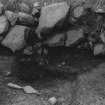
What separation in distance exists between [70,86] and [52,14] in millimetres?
2216

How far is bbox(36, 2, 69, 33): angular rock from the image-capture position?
675 cm

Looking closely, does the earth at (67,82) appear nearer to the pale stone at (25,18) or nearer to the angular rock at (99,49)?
the angular rock at (99,49)

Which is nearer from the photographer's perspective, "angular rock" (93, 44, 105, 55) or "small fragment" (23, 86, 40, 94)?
"small fragment" (23, 86, 40, 94)

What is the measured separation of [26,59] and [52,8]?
1.54 meters

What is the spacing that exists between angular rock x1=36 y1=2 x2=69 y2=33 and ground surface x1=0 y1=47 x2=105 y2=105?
113 cm

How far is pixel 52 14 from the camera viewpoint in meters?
6.81

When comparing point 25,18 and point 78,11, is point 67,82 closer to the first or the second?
point 78,11

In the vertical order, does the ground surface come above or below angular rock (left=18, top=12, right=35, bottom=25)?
below

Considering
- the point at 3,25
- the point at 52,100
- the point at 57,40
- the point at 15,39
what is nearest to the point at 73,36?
the point at 57,40

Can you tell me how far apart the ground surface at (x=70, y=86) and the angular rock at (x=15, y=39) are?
1.61ft

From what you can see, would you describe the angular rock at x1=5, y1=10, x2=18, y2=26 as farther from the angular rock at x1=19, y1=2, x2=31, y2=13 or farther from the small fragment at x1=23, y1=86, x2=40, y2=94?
the small fragment at x1=23, y1=86, x2=40, y2=94

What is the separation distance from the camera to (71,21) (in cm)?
691

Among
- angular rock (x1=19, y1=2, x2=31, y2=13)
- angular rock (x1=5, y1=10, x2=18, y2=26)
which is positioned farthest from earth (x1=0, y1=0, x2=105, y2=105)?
angular rock (x1=19, y1=2, x2=31, y2=13)

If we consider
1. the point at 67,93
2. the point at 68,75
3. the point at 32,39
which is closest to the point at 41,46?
the point at 32,39
